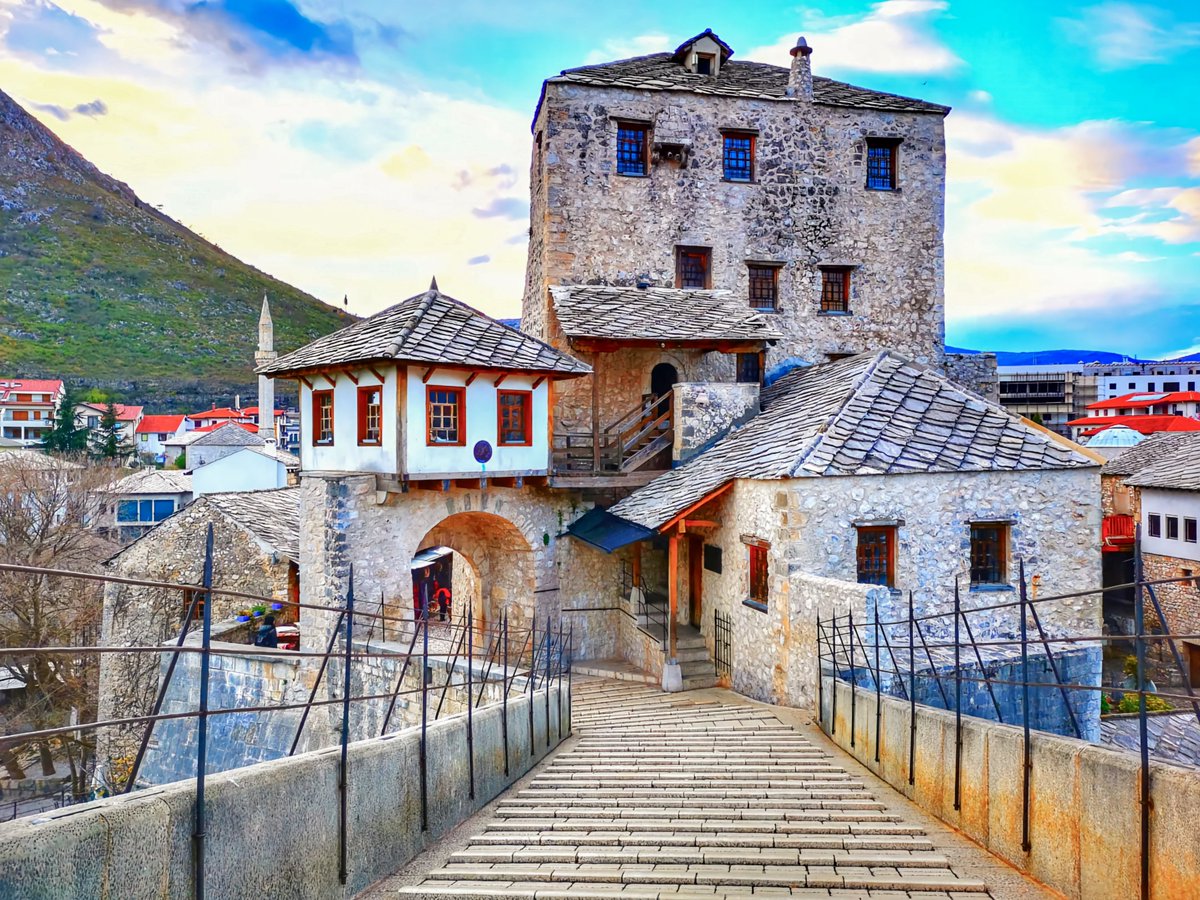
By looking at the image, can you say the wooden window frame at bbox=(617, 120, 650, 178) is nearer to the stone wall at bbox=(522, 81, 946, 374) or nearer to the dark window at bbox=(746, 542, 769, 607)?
the stone wall at bbox=(522, 81, 946, 374)

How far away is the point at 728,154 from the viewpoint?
23.8 meters

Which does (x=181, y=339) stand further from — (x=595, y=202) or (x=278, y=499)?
(x=595, y=202)

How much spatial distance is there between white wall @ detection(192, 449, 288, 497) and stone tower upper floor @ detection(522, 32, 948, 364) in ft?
75.2

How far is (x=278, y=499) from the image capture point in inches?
1006

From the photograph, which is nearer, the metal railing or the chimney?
the metal railing

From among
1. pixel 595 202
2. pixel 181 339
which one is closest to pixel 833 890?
pixel 595 202

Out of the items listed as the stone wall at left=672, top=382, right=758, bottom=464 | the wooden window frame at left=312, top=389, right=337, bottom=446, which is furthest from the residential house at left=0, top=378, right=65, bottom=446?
the stone wall at left=672, top=382, right=758, bottom=464

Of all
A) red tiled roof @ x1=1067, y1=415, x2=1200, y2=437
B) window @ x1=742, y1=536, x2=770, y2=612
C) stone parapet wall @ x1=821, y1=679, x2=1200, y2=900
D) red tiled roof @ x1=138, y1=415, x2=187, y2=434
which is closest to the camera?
stone parapet wall @ x1=821, y1=679, x2=1200, y2=900

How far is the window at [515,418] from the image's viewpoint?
704 inches

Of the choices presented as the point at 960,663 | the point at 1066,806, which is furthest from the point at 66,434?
the point at 1066,806

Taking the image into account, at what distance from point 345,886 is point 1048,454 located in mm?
14130

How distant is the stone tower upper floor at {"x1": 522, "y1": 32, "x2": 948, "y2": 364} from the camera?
73.7ft

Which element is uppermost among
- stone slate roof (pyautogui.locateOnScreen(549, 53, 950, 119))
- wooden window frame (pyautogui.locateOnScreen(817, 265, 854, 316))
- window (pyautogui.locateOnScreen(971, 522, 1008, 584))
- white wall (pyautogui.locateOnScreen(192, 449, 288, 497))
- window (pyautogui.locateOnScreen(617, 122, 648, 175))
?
stone slate roof (pyautogui.locateOnScreen(549, 53, 950, 119))

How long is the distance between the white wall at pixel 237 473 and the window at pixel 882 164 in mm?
30534
